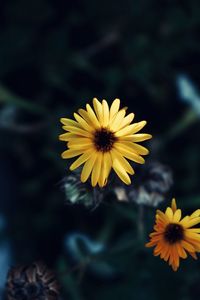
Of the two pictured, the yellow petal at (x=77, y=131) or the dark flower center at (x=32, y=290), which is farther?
the dark flower center at (x=32, y=290)

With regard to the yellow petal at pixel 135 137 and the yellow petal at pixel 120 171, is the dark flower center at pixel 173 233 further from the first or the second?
the yellow petal at pixel 135 137

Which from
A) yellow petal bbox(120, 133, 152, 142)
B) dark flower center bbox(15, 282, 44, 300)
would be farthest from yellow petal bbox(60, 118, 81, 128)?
dark flower center bbox(15, 282, 44, 300)

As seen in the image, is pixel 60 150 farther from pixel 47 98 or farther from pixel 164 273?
pixel 164 273

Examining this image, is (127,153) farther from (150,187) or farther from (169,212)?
(150,187)

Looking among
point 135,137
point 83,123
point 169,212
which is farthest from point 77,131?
point 169,212

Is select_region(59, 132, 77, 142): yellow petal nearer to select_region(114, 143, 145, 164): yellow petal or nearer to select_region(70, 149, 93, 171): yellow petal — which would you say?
select_region(70, 149, 93, 171): yellow petal

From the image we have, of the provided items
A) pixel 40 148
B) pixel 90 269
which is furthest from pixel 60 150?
pixel 90 269

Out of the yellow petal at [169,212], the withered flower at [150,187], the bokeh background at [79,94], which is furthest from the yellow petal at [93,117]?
the bokeh background at [79,94]
